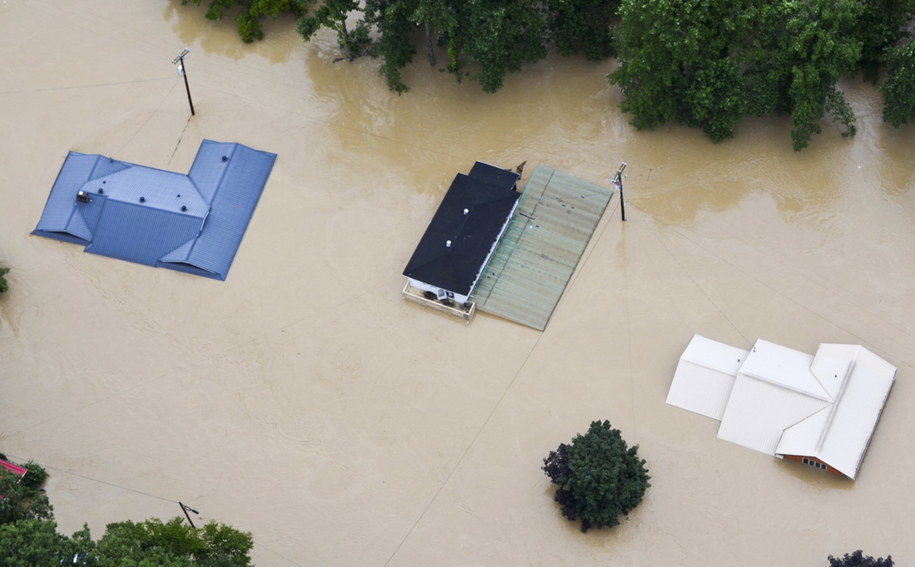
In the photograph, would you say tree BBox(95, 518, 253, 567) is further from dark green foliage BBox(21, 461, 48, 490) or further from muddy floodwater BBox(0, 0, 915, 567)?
dark green foliage BBox(21, 461, 48, 490)

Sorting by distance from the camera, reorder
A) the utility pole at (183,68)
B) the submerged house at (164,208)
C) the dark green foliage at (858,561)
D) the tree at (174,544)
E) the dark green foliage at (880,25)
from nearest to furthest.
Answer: the tree at (174,544), the dark green foliage at (858,561), the dark green foliage at (880,25), the submerged house at (164,208), the utility pole at (183,68)

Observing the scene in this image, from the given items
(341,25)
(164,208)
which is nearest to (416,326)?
(164,208)

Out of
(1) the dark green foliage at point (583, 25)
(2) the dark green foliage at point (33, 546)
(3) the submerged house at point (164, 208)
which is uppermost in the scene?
(1) the dark green foliage at point (583, 25)

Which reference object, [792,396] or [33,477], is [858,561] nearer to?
[792,396]

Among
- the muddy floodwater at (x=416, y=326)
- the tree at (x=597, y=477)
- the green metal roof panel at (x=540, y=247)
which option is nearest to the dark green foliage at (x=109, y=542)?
the muddy floodwater at (x=416, y=326)

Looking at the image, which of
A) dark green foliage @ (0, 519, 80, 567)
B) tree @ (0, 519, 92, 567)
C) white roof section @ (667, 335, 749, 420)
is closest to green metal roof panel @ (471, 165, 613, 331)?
white roof section @ (667, 335, 749, 420)

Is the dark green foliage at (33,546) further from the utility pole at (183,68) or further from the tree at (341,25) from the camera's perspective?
the tree at (341,25)

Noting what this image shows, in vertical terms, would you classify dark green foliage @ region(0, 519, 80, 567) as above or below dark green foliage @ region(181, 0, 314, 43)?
below
